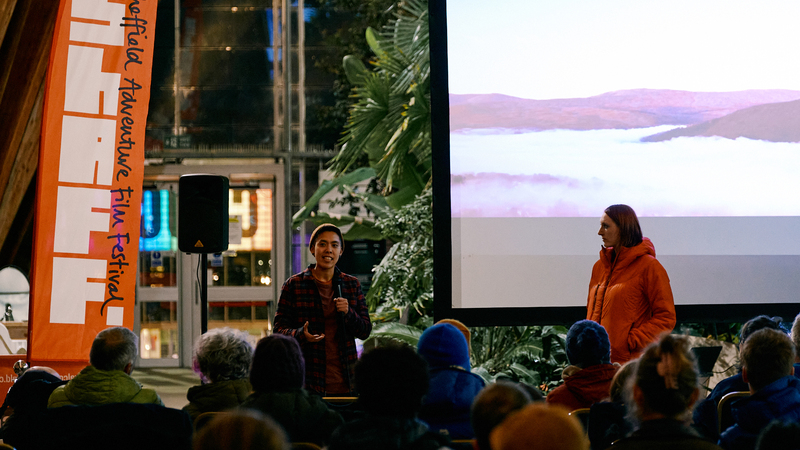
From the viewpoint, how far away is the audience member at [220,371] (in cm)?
214

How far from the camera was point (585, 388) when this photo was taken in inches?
89.2

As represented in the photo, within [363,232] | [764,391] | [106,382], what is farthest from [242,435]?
[363,232]

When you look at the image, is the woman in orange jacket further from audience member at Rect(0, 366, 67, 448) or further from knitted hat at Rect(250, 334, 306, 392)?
audience member at Rect(0, 366, 67, 448)

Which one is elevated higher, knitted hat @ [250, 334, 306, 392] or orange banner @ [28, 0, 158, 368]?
orange banner @ [28, 0, 158, 368]

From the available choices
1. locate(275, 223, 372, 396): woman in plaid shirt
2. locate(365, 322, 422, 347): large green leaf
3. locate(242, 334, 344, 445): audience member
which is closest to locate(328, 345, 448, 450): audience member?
locate(242, 334, 344, 445): audience member

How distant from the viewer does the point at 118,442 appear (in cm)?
172

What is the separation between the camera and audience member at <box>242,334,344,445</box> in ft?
6.00

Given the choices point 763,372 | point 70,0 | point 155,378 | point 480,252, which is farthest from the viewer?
point 155,378

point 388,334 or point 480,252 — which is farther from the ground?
point 480,252

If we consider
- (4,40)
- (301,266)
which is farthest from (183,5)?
(301,266)

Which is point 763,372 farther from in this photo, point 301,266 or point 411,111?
point 301,266

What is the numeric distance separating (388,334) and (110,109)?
237cm

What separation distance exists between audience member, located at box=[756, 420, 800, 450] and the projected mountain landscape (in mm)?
2611

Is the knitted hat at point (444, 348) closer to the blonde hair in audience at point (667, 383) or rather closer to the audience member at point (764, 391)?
the blonde hair in audience at point (667, 383)
